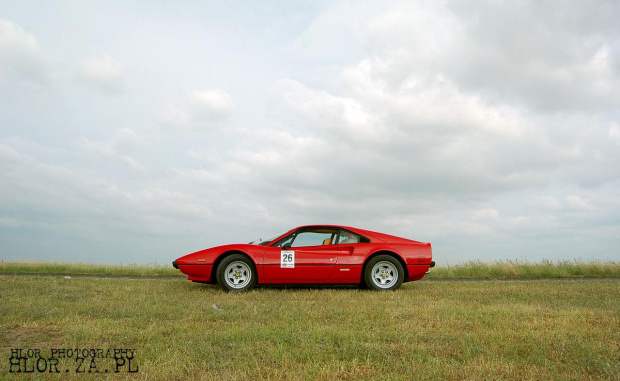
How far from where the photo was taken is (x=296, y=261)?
982 centimetres

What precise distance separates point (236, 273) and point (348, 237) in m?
2.52

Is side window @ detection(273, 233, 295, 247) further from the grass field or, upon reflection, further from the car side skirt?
the car side skirt

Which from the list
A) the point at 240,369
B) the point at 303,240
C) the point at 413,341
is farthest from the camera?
the point at 303,240

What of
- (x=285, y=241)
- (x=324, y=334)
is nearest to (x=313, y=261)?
(x=285, y=241)

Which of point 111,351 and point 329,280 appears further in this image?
point 329,280

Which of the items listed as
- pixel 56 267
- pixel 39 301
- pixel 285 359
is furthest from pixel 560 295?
pixel 56 267

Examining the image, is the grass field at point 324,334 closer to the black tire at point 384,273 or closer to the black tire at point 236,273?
the black tire at point 236,273

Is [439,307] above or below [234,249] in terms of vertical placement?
below

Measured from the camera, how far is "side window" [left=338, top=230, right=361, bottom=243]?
34.1ft

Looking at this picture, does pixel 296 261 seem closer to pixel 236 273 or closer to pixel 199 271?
pixel 236 273

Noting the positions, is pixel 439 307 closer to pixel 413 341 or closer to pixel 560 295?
pixel 413 341

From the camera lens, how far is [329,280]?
9.93 meters

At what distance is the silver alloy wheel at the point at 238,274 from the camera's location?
9680 millimetres

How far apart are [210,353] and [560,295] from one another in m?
7.57
